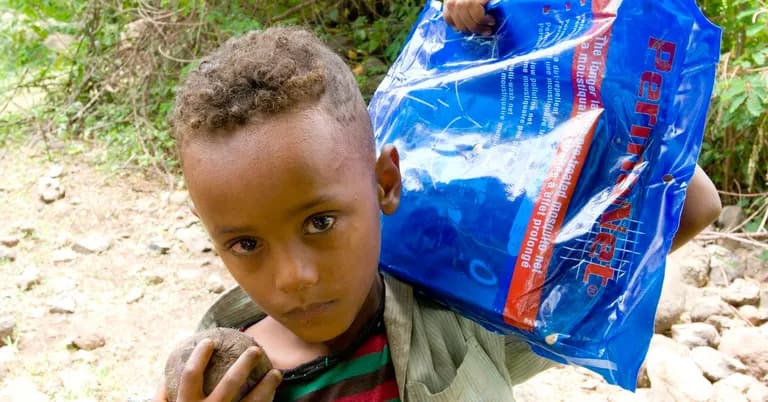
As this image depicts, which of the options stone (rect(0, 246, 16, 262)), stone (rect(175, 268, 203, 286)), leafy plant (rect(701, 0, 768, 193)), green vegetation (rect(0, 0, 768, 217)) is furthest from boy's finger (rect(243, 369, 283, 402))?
stone (rect(0, 246, 16, 262))

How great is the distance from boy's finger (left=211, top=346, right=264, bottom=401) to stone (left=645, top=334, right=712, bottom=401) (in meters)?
1.43

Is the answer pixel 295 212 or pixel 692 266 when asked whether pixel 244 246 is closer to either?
pixel 295 212

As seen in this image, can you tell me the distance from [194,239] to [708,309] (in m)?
2.07

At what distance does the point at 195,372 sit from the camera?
1.19 m

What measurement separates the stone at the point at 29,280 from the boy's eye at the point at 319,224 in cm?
223

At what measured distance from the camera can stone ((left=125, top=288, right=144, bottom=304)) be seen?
9.56 ft

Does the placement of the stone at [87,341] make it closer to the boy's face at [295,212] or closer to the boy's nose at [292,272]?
the boy's face at [295,212]

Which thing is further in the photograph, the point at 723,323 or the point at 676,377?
the point at 723,323

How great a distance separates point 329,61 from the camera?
4.18 ft

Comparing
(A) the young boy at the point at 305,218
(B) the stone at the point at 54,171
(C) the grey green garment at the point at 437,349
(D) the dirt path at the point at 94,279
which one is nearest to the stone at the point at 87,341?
(D) the dirt path at the point at 94,279

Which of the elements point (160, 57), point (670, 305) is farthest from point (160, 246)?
point (670, 305)

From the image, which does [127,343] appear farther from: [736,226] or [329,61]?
[736,226]

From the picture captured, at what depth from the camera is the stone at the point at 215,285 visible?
9.80 ft

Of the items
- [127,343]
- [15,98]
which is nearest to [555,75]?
[127,343]
